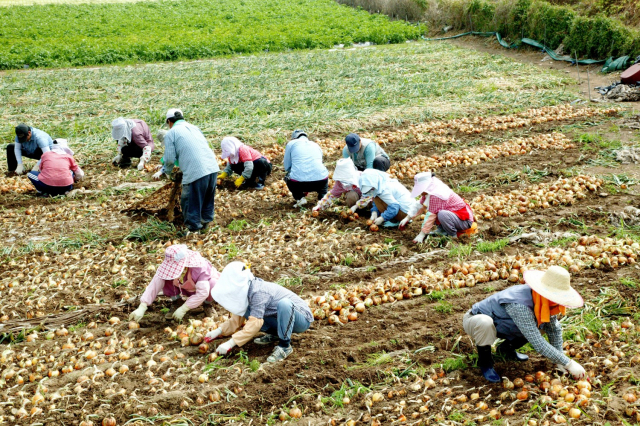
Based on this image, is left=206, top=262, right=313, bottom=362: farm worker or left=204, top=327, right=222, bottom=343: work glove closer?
left=206, top=262, right=313, bottom=362: farm worker

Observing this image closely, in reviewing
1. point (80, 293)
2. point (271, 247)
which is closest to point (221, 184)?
point (271, 247)

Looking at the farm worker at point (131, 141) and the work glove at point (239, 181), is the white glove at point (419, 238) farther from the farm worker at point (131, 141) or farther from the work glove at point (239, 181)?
the farm worker at point (131, 141)

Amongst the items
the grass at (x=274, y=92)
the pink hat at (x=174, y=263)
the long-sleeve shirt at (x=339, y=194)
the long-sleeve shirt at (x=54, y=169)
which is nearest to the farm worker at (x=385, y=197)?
the long-sleeve shirt at (x=339, y=194)

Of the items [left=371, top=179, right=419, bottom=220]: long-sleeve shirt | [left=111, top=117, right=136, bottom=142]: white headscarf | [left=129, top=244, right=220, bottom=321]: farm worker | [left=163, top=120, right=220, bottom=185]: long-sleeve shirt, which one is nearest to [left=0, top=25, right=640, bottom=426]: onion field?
[left=129, top=244, right=220, bottom=321]: farm worker

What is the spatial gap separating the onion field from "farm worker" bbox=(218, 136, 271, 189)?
264 mm

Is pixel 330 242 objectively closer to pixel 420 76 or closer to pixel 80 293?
pixel 80 293

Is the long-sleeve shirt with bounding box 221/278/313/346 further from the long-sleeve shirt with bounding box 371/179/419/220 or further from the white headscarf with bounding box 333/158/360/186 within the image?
the white headscarf with bounding box 333/158/360/186

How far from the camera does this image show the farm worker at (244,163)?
8.84 m

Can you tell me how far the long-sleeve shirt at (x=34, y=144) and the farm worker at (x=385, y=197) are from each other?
5.50 meters

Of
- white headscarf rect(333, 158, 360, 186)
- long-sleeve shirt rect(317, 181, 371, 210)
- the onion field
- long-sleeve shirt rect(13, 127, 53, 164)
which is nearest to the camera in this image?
the onion field

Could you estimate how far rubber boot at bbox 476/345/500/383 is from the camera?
Result: 4.47 m

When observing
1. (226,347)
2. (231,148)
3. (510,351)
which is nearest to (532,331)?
(510,351)

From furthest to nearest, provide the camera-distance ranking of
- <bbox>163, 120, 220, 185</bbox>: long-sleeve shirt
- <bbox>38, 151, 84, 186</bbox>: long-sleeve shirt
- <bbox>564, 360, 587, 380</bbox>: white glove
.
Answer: <bbox>38, 151, 84, 186</bbox>: long-sleeve shirt → <bbox>163, 120, 220, 185</bbox>: long-sleeve shirt → <bbox>564, 360, 587, 380</bbox>: white glove

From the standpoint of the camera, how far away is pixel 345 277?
251 inches
